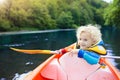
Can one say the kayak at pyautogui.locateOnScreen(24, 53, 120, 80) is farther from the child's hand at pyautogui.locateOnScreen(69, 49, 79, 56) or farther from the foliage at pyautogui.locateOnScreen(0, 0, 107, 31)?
the foliage at pyautogui.locateOnScreen(0, 0, 107, 31)

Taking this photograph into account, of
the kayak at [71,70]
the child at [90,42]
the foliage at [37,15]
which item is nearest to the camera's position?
the child at [90,42]

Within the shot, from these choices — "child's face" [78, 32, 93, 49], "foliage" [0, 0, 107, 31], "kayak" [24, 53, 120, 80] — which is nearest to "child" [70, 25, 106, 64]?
"child's face" [78, 32, 93, 49]

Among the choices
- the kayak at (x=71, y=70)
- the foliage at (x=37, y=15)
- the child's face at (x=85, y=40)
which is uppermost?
the child's face at (x=85, y=40)

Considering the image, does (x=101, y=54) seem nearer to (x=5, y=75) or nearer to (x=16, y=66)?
(x=5, y=75)

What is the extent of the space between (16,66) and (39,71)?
7.21 meters

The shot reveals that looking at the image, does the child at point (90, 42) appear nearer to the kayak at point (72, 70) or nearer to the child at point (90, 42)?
the child at point (90, 42)

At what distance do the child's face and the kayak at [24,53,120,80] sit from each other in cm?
32

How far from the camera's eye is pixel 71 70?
656 centimetres

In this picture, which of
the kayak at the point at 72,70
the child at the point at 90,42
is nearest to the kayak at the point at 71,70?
the kayak at the point at 72,70

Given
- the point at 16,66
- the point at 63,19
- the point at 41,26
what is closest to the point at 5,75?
the point at 16,66

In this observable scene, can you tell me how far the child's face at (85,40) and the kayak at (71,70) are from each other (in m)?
0.32

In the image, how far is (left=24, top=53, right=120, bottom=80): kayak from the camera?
20.8 feet

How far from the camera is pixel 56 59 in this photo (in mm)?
6914

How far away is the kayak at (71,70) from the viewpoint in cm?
634
